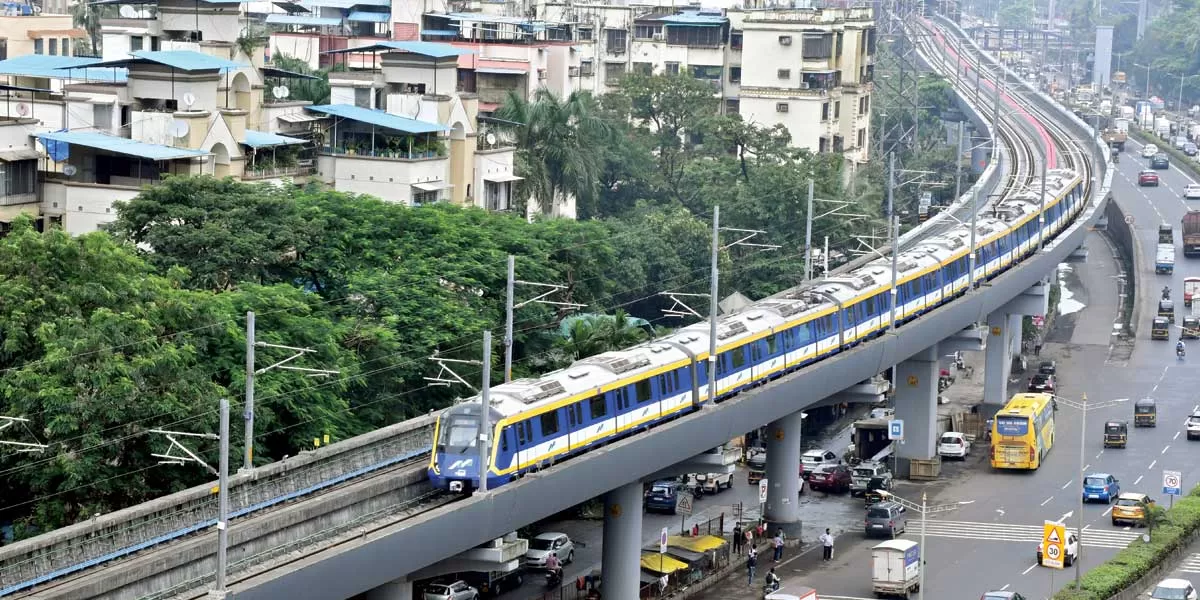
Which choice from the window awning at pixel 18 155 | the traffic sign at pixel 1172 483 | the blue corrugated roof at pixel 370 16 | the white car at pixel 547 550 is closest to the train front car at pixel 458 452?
the white car at pixel 547 550

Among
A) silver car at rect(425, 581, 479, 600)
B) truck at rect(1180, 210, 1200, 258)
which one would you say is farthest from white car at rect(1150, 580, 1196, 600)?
truck at rect(1180, 210, 1200, 258)

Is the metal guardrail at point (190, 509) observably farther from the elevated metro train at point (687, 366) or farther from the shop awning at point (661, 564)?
the shop awning at point (661, 564)

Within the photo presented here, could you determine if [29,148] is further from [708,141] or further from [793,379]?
[708,141]

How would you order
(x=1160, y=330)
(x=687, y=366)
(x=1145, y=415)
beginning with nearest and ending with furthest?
(x=687, y=366) → (x=1145, y=415) → (x=1160, y=330)

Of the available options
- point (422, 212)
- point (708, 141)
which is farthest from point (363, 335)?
point (708, 141)

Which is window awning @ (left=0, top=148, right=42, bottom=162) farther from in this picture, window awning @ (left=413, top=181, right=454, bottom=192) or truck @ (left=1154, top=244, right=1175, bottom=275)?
truck @ (left=1154, top=244, right=1175, bottom=275)

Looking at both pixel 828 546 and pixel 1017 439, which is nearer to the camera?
pixel 828 546

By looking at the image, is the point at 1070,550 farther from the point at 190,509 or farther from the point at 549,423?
the point at 190,509

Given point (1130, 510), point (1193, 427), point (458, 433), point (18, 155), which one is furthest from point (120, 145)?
point (1193, 427)
